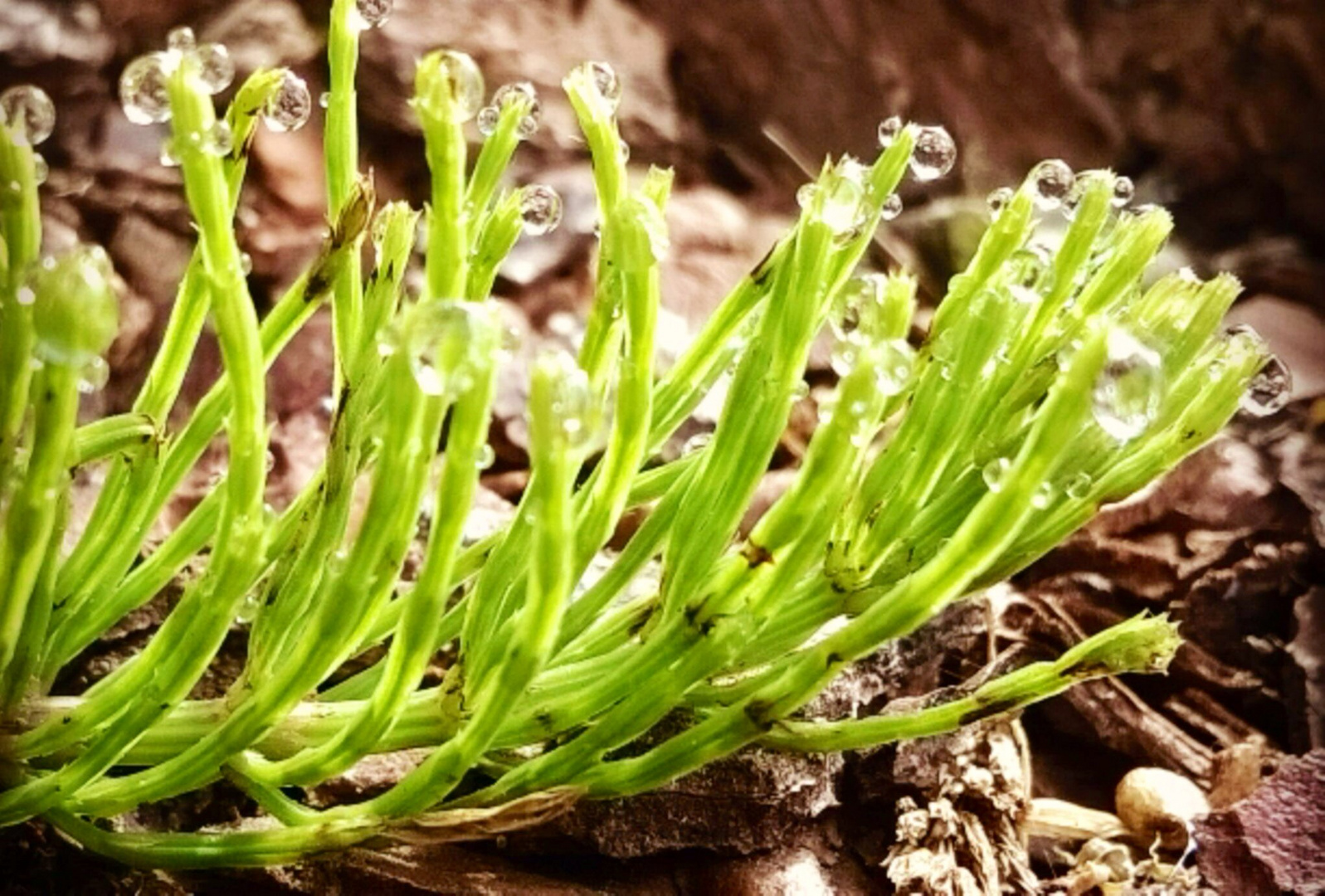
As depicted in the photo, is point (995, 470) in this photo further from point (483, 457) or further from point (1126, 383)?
point (483, 457)

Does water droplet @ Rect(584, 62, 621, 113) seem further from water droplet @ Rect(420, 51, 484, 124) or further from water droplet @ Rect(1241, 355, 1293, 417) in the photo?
water droplet @ Rect(1241, 355, 1293, 417)

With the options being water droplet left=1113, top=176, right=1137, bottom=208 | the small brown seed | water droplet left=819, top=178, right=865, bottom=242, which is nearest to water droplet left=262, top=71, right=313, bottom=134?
water droplet left=819, top=178, right=865, bottom=242

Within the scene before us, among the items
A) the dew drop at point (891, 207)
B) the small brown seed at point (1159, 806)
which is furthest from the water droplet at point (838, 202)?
the small brown seed at point (1159, 806)

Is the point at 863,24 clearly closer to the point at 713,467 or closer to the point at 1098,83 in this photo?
the point at 1098,83

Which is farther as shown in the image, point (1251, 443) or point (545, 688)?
point (1251, 443)

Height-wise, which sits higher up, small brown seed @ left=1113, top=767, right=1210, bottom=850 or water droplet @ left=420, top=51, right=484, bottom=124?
water droplet @ left=420, top=51, right=484, bottom=124

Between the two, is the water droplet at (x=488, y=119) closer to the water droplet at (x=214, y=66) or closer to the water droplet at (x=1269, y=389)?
the water droplet at (x=214, y=66)

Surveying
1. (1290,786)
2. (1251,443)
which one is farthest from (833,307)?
(1251,443)
